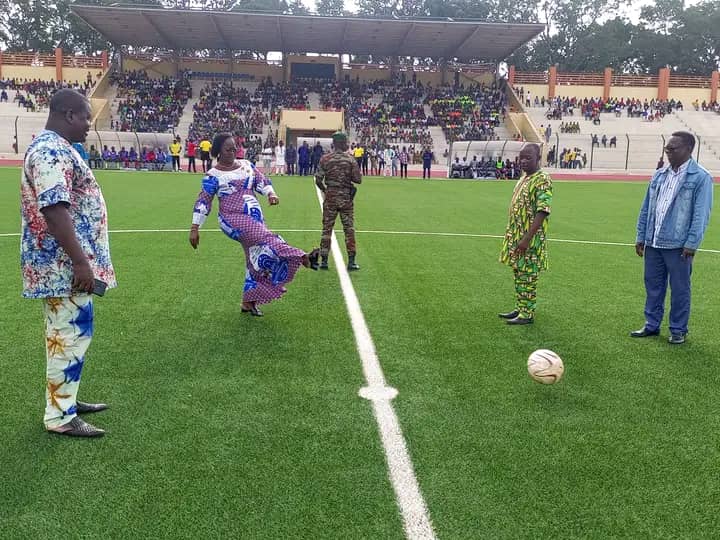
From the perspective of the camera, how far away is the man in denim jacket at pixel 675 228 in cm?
562

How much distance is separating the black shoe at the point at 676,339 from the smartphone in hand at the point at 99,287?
4.68 m

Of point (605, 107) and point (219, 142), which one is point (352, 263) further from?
point (605, 107)

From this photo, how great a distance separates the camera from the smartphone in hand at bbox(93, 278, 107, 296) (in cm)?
356

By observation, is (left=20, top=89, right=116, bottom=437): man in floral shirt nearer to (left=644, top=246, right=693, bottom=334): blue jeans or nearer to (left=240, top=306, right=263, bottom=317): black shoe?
(left=240, top=306, right=263, bottom=317): black shoe

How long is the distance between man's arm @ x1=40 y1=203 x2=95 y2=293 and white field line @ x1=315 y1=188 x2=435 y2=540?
1.84m

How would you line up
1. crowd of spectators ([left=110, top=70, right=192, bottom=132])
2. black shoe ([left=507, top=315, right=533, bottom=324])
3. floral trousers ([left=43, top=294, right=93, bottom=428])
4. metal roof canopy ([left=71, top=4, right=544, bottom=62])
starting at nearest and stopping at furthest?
1. floral trousers ([left=43, top=294, right=93, bottom=428])
2. black shoe ([left=507, top=315, right=533, bottom=324])
3. metal roof canopy ([left=71, top=4, right=544, bottom=62])
4. crowd of spectators ([left=110, top=70, right=192, bottom=132])

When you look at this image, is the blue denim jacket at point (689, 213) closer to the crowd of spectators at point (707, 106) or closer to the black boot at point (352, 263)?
the black boot at point (352, 263)

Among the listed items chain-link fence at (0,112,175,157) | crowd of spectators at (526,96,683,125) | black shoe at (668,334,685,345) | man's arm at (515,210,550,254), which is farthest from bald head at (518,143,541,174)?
crowd of spectators at (526,96,683,125)

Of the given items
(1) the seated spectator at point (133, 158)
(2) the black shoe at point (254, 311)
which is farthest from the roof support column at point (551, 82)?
(2) the black shoe at point (254, 311)

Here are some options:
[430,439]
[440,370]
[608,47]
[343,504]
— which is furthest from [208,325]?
[608,47]

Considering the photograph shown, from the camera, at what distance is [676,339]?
19.0 ft

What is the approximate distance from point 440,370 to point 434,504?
192 centimetres

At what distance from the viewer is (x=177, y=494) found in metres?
3.11

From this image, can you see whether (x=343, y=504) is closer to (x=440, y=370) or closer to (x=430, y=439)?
Answer: (x=430, y=439)
